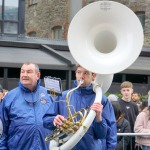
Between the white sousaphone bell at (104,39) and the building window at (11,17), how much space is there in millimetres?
13403

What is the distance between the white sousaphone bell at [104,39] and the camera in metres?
4.48

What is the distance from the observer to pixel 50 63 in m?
14.7

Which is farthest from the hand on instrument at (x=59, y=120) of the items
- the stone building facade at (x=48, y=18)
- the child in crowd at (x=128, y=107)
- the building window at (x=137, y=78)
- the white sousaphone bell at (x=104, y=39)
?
the stone building facade at (x=48, y=18)

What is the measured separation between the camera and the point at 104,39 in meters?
4.73

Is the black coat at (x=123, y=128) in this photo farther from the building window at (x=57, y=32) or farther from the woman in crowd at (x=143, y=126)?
the building window at (x=57, y=32)

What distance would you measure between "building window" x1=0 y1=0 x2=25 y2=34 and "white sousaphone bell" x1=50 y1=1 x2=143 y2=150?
1340 centimetres

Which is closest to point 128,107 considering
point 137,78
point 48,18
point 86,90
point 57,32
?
point 86,90

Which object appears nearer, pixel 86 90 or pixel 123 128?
pixel 86 90

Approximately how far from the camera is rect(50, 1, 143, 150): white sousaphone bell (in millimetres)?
4480

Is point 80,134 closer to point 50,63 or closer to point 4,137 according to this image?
point 4,137

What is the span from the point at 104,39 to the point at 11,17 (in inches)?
549

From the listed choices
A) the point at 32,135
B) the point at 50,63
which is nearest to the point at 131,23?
the point at 32,135

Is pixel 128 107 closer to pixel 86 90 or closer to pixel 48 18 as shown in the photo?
pixel 86 90

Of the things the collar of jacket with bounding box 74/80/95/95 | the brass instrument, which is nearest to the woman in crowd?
the collar of jacket with bounding box 74/80/95/95
